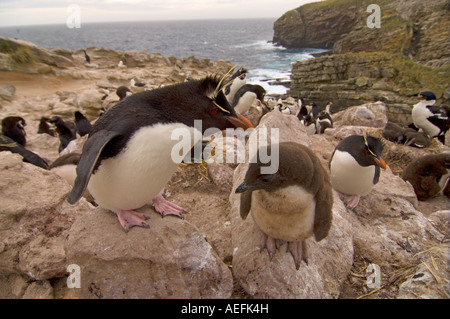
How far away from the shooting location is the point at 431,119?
9914 millimetres

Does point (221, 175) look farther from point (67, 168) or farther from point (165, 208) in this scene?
point (67, 168)

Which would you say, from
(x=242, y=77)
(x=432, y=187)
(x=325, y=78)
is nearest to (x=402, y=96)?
(x=325, y=78)

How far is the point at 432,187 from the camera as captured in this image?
6.27m

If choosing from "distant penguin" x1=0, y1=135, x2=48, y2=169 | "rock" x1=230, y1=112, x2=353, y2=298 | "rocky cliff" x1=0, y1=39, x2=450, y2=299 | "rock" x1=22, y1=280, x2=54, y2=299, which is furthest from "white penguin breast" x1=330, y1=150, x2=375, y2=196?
"distant penguin" x1=0, y1=135, x2=48, y2=169

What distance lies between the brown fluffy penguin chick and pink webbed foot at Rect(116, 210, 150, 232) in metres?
1.10

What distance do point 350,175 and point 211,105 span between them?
2.74 meters

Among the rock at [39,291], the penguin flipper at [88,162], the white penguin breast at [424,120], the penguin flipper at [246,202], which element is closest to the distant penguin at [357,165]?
the penguin flipper at [246,202]

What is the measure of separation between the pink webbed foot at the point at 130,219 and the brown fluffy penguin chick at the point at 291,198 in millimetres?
1099

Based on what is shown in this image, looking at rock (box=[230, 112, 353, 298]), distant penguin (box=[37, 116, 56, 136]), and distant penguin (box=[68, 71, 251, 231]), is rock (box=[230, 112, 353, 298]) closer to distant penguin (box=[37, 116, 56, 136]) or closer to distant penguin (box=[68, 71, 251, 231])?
distant penguin (box=[68, 71, 251, 231])

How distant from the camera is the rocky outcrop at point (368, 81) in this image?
18.6 metres

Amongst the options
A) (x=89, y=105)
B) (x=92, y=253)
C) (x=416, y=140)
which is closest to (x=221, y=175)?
(x=92, y=253)

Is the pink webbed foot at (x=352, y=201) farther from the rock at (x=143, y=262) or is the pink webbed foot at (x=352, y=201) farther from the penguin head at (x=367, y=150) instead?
the rock at (x=143, y=262)
